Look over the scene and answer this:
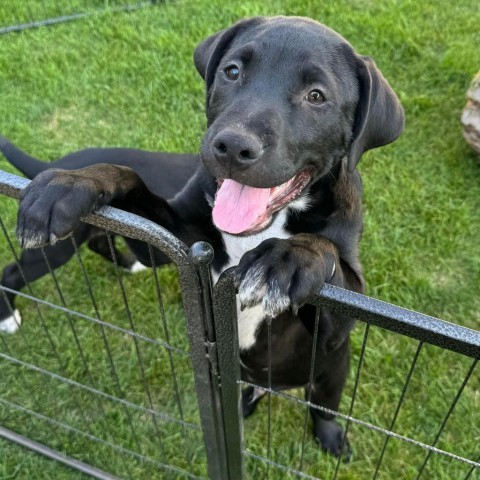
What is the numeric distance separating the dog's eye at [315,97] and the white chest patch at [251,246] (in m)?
0.34

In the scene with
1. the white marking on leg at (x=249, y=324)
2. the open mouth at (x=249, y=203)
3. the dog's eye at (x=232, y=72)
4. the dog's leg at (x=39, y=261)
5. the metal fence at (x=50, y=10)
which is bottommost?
the metal fence at (x=50, y=10)

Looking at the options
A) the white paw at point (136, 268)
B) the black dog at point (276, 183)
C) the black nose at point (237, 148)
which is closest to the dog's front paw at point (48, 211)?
the black dog at point (276, 183)

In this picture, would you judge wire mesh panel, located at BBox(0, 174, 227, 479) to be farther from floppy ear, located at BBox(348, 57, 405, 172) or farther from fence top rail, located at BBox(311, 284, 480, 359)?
fence top rail, located at BBox(311, 284, 480, 359)

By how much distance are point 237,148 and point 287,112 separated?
280mm

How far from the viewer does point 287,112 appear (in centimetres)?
189

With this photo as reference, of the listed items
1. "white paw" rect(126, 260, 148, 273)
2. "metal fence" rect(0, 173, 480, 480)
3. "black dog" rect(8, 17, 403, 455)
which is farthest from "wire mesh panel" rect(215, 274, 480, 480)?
"white paw" rect(126, 260, 148, 273)

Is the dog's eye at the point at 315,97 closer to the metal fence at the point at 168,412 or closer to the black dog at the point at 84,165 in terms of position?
the metal fence at the point at 168,412

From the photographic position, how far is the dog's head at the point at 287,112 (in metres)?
1.81

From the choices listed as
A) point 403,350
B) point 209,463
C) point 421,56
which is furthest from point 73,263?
point 421,56

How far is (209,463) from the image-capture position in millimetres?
2342

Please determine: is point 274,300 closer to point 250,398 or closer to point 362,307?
point 362,307

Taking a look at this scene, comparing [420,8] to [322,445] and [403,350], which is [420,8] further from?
[322,445]

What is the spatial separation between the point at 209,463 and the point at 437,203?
2445 millimetres

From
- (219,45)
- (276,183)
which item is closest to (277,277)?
(276,183)
